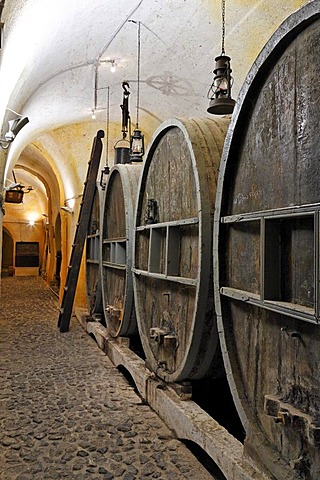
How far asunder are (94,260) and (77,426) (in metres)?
3.57

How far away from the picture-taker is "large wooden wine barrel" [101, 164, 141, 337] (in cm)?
418

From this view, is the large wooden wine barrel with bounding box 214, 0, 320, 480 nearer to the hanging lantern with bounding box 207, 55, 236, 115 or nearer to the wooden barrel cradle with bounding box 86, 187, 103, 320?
the hanging lantern with bounding box 207, 55, 236, 115

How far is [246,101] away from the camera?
1996mm

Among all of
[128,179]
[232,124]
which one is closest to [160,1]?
[128,179]

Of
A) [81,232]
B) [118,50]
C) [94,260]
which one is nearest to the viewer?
[118,50]

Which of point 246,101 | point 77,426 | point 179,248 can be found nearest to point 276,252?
point 246,101

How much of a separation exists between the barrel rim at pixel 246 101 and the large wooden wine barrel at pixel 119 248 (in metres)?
1.96

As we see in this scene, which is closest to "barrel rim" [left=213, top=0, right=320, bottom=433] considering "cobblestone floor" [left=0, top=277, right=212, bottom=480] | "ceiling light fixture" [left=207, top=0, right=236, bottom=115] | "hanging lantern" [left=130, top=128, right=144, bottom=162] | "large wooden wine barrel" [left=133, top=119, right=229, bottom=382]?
"large wooden wine barrel" [left=133, top=119, right=229, bottom=382]

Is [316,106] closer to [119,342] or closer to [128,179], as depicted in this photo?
[128,179]

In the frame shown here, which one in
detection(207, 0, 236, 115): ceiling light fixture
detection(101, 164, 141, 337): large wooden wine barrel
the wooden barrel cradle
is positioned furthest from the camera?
the wooden barrel cradle

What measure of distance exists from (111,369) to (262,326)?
2852 mm

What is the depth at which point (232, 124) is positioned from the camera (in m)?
2.11

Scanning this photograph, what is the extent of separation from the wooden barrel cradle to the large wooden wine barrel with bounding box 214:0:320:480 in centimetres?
405

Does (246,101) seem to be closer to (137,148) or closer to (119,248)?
(119,248)
